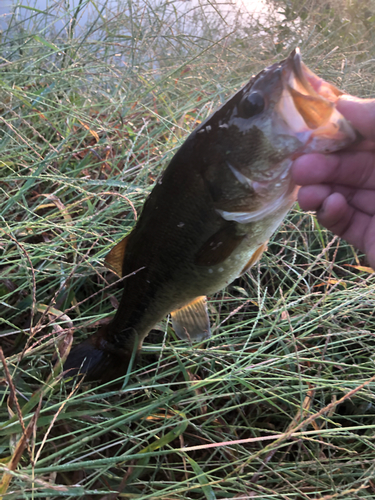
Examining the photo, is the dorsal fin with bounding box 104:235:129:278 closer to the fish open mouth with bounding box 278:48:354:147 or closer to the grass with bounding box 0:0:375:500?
the grass with bounding box 0:0:375:500

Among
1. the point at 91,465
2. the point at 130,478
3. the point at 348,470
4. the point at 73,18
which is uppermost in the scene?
the point at 73,18

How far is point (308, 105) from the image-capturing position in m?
1.11

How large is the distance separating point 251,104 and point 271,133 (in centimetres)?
12

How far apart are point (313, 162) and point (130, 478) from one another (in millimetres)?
1286

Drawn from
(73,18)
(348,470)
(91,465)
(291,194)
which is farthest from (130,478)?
(73,18)

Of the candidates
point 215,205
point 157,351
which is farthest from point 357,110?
point 157,351

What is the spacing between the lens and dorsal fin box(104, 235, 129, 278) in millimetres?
1583

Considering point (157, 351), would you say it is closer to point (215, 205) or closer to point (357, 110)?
point (215, 205)

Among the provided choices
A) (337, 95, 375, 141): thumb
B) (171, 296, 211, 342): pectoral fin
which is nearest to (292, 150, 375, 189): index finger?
(337, 95, 375, 141): thumb

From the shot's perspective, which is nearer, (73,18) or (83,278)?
(83,278)

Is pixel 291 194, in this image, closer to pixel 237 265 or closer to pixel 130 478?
pixel 237 265

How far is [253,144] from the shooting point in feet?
3.97

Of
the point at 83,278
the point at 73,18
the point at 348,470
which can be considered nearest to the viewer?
the point at 348,470

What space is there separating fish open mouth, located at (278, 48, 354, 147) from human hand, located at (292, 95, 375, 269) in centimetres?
5
